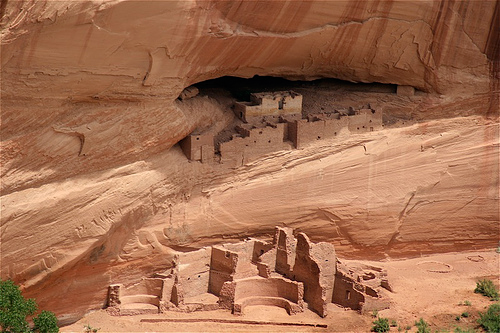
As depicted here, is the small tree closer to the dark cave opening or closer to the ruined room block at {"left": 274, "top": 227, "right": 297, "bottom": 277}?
the ruined room block at {"left": 274, "top": 227, "right": 297, "bottom": 277}

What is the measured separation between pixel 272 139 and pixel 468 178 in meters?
3.77

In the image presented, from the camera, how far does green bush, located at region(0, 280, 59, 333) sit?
1131 cm

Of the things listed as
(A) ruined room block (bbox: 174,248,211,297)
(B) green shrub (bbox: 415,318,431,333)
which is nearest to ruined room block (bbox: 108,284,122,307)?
(A) ruined room block (bbox: 174,248,211,297)

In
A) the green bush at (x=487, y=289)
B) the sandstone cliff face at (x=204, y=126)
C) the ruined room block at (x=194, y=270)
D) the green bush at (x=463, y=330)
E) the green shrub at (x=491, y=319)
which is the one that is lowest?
the green bush at (x=463, y=330)

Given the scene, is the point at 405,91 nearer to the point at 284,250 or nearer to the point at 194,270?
the point at 284,250

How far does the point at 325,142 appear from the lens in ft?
47.5

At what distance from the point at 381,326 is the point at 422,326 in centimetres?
60

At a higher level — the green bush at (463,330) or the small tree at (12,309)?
the small tree at (12,309)

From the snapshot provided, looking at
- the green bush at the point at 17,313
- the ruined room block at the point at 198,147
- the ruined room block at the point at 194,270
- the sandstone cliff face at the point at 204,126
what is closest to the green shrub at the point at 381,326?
the sandstone cliff face at the point at 204,126

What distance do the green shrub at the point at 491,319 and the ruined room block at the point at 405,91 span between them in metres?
3.84

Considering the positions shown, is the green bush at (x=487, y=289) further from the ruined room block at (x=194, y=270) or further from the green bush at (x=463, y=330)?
the ruined room block at (x=194, y=270)

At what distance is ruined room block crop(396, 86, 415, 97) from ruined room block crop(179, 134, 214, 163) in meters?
3.66

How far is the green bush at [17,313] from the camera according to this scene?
37.1 feet

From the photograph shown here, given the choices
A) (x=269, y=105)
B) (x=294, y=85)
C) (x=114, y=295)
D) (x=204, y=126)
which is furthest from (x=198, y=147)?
(x=294, y=85)
